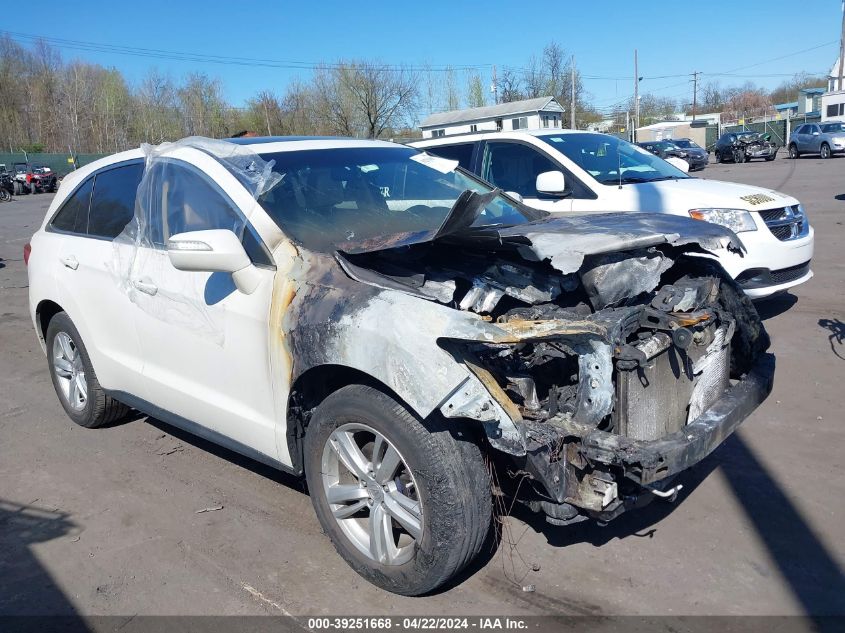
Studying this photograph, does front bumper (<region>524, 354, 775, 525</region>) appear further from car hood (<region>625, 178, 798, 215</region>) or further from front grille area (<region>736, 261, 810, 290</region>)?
car hood (<region>625, 178, 798, 215</region>)

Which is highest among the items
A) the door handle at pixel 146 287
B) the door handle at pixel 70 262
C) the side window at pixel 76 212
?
the side window at pixel 76 212

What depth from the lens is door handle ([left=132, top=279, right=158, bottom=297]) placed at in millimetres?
3825

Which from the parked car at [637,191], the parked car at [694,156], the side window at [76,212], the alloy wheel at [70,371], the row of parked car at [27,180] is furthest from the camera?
the row of parked car at [27,180]

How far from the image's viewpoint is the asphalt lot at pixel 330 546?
9.61 ft

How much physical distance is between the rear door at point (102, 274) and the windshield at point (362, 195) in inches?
46.7

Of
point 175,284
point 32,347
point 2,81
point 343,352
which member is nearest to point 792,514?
point 343,352

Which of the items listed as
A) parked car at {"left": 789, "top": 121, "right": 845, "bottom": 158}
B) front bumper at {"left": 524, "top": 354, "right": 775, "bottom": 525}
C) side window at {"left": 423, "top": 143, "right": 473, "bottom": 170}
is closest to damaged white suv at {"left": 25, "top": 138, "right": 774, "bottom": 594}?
front bumper at {"left": 524, "top": 354, "right": 775, "bottom": 525}

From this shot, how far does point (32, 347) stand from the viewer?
7484 mm

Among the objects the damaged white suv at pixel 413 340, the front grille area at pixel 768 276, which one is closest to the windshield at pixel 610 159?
the front grille area at pixel 768 276

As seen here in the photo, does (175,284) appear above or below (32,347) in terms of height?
above

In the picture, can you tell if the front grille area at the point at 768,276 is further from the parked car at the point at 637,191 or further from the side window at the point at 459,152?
the side window at the point at 459,152

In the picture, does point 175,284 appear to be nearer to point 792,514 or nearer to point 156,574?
point 156,574

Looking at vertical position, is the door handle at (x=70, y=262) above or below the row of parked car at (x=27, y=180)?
below

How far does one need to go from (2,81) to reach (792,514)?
8089cm
